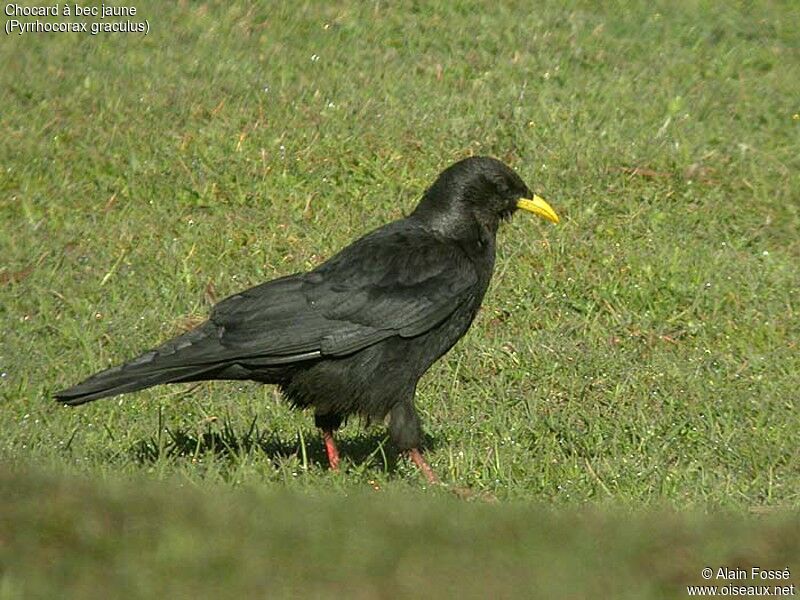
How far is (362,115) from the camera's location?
1163cm

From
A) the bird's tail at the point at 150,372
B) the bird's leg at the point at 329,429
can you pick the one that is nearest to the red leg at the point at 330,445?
the bird's leg at the point at 329,429

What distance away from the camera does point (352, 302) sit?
7344mm

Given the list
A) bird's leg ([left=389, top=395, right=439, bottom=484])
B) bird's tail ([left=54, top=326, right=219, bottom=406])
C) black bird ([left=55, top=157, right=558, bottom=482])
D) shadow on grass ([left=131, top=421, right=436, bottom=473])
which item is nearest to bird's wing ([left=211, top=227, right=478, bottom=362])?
black bird ([left=55, top=157, right=558, bottom=482])

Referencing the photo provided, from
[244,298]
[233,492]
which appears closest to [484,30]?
[244,298]

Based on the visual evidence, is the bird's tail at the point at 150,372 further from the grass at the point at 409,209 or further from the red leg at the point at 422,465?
the red leg at the point at 422,465

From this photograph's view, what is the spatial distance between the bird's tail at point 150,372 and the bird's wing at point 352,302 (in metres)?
0.17

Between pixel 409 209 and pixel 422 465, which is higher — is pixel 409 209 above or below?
above

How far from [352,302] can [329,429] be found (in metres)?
0.71

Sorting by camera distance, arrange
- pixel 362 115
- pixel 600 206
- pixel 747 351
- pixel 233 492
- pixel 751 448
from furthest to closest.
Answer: pixel 362 115, pixel 600 206, pixel 747 351, pixel 751 448, pixel 233 492

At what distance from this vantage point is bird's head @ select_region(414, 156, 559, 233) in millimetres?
7840

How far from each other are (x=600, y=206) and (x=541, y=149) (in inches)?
33.9

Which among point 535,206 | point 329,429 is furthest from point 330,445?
point 535,206

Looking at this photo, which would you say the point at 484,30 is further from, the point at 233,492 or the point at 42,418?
the point at 233,492

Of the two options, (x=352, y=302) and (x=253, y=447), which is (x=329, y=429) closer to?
(x=253, y=447)
